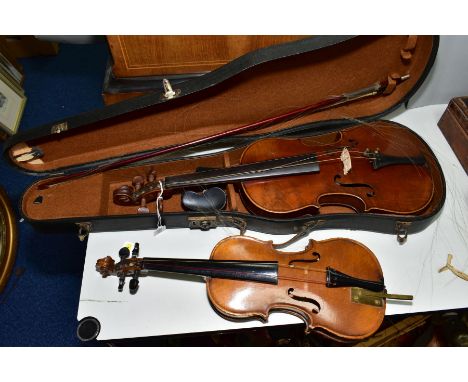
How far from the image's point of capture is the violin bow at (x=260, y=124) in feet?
5.26

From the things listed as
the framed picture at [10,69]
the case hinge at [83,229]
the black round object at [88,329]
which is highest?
the framed picture at [10,69]

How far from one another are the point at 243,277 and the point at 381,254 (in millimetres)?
620

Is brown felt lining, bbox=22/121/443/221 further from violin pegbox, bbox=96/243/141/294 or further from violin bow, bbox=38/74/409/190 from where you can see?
violin pegbox, bbox=96/243/141/294

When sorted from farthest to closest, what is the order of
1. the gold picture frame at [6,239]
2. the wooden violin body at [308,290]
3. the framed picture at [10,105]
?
the framed picture at [10,105] → the gold picture frame at [6,239] → the wooden violin body at [308,290]

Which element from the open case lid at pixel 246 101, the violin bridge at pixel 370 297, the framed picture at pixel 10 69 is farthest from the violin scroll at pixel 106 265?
the framed picture at pixel 10 69

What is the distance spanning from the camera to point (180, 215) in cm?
154

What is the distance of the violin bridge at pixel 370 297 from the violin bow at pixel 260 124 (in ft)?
2.52

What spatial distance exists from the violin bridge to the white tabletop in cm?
11

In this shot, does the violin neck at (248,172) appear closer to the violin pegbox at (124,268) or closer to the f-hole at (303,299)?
the violin pegbox at (124,268)

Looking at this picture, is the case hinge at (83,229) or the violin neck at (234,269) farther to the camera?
the case hinge at (83,229)

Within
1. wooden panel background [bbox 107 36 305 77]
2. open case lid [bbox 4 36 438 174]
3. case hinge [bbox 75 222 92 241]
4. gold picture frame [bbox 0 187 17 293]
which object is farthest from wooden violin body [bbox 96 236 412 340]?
wooden panel background [bbox 107 36 305 77]

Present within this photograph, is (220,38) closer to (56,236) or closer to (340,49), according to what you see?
(340,49)

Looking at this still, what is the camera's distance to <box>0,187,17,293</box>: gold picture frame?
2.08 m
